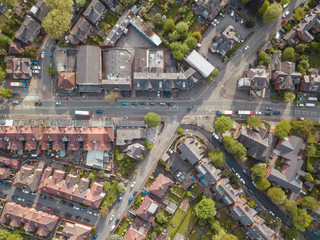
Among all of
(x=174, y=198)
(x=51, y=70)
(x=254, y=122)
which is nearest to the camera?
(x=51, y=70)

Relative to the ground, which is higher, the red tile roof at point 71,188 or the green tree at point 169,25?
the green tree at point 169,25

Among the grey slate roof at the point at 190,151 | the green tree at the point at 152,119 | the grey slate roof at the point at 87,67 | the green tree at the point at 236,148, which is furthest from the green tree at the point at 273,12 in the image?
the grey slate roof at the point at 87,67

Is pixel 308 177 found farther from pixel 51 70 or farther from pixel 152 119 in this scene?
pixel 51 70

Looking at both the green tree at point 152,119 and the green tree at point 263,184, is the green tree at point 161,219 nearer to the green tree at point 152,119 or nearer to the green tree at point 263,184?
the green tree at point 152,119

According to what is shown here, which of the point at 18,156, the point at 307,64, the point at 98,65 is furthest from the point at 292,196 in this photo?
the point at 18,156

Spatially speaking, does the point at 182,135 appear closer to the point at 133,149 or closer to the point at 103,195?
the point at 133,149

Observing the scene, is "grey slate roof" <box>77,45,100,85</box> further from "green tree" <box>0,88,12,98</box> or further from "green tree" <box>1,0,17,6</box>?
"green tree" <box>1,0,17,6</box>

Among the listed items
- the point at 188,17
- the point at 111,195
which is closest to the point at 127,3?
the point at 188,17
